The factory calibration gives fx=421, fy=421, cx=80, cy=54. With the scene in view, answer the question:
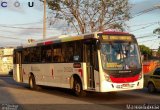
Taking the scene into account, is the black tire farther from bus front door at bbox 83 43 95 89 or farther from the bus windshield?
bus front door at bbox 83 43 95 89

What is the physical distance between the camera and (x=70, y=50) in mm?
21609

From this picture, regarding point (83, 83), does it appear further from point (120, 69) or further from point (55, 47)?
point (55, 47)

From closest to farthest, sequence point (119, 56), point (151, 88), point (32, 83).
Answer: point (119, 56) → point (151, 88) → point (32, 83)

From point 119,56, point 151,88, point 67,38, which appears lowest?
point 151,88

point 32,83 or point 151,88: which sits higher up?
point 32,83

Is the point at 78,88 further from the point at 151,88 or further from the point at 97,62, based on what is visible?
the point at 151,88

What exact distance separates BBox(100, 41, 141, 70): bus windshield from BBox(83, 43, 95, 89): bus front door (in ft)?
2.54

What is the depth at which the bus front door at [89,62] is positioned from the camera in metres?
19.5

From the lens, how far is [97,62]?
18891 mm

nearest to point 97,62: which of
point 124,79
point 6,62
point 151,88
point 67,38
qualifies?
point 124,79

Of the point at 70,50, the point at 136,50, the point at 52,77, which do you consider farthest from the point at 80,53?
the point at 52,77

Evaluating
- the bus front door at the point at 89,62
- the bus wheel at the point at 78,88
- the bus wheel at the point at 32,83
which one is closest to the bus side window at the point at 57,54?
the bus wheel at the point at 78,88

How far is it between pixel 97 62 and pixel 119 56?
1052 millimetres

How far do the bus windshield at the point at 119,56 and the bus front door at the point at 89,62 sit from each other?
775 mm
